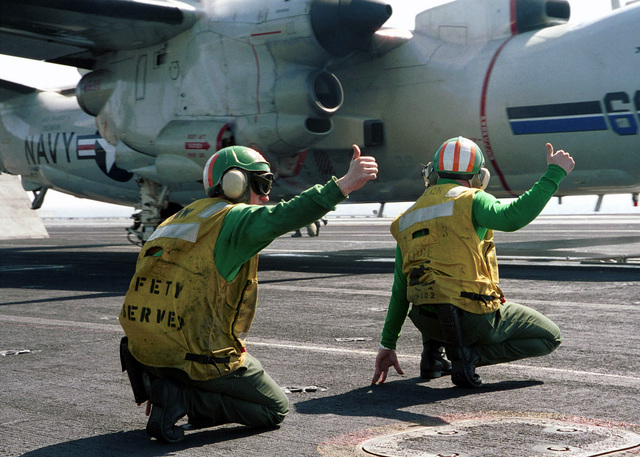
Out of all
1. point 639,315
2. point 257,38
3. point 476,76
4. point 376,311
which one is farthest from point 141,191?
point 639,315

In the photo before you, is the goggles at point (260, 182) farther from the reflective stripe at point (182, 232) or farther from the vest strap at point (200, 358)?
the vest strap at point (200, 358)

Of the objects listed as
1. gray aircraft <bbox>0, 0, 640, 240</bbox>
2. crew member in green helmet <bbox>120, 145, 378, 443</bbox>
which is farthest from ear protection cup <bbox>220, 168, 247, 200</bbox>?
gray aircraft <bbox>0, 0, 640, 240</bbox>

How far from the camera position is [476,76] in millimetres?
13438

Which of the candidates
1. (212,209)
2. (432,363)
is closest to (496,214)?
(432,363)

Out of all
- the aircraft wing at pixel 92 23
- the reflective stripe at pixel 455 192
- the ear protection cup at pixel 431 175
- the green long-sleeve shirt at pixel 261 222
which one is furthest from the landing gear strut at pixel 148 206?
the green long-sleeve shirt at pixel 261 222

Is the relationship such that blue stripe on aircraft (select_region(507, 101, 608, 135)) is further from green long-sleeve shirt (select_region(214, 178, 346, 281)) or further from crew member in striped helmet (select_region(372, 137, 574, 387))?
green long-sleeve shirt (select_region(214, 178, 346, 281))

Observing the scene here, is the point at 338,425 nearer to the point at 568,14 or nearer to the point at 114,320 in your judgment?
the point at 114,320

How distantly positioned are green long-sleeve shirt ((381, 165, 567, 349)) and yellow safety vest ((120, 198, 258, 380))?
1.45m

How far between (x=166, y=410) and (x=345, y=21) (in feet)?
33.3

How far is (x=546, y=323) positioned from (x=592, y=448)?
194cm

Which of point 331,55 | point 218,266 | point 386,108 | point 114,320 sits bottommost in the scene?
point 114,320

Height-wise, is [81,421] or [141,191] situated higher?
[141,191]

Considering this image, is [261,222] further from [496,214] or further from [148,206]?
[148,206]

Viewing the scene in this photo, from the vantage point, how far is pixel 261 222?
165 inches
